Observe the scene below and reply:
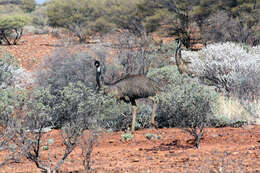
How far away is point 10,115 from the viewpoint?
5996mm

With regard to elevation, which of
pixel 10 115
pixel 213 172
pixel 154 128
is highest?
pixel 10 115

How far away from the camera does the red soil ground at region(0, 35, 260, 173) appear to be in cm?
586

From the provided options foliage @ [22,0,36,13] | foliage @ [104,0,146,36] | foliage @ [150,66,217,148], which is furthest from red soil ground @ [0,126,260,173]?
foliage @ [22,0,36,13]

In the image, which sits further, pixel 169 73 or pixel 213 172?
pixel 169 73

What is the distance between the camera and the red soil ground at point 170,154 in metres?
5.86

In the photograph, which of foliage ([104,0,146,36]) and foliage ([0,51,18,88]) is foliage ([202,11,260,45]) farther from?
foliage ([0,51,18,88])

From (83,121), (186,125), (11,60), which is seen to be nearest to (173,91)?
(186,125)

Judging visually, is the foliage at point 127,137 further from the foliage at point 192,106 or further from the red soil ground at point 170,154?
the foliage at point 192,106

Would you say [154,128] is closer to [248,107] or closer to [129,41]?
[248,107]

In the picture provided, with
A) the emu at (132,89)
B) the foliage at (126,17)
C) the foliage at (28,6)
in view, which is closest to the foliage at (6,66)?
the emu at (132,89)

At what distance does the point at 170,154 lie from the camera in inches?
283

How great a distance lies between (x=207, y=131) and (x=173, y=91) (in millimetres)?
1178

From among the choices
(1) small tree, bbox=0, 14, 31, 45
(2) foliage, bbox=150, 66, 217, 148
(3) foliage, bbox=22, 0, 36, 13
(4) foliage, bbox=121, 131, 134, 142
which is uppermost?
(3) foliage, bbox=22, 0, 36, 13

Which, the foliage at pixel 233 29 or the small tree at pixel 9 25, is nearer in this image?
the foliage at pixel 233 29
